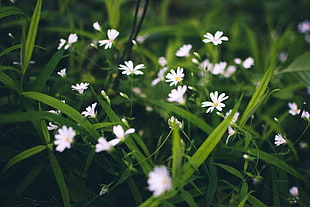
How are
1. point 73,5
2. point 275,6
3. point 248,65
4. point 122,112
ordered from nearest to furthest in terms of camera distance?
point 122,112 < point 248,65 < point 73,5 < point 275,6

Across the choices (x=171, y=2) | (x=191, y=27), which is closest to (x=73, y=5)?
(x=191, y=27)

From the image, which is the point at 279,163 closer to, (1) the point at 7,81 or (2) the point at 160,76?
(2) the point at 160,76

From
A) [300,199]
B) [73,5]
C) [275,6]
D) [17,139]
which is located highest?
[275,6]

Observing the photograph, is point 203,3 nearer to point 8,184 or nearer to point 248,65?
point 248,65

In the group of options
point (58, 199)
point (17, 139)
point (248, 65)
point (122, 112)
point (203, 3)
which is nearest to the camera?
point (58, 199)

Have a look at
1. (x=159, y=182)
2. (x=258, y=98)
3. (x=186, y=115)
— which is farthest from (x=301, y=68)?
(x=159, y=182)

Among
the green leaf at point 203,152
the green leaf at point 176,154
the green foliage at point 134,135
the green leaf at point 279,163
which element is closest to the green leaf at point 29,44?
the green foliage at point 134,135

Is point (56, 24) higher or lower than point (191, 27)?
lower

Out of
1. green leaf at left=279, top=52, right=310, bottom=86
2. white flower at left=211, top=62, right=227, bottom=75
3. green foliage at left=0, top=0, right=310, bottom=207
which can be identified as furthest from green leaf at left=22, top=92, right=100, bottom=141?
green leaf at left=279, top=52, right=310, bottom=86
